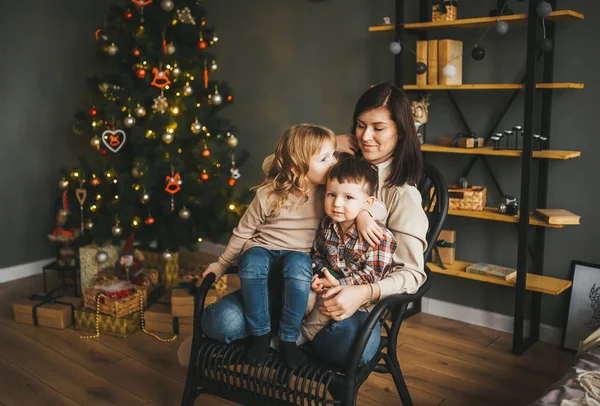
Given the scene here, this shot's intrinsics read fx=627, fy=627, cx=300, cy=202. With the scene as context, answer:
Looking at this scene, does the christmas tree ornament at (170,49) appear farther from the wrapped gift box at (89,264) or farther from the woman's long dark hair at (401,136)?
the woman's long dark hair at (401,136)

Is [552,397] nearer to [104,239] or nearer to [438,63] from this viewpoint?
[438,63]

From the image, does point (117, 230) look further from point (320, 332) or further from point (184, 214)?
point (320, 332)

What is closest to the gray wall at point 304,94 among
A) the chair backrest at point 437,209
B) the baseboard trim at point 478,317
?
the baseboard trim at point 478,317

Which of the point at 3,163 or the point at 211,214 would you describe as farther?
the point at 3,163

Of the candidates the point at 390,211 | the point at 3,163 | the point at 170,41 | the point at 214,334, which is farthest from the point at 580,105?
the point at 3,163

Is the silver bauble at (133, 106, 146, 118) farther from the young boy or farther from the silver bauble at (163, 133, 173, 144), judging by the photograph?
the young boy

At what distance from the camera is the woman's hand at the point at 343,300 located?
184 centimetres

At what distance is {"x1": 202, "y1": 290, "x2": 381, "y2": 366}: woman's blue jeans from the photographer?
73.4 inches

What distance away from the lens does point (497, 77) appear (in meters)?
3.26

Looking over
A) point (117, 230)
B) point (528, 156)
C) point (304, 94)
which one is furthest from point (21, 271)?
point (528, 156)

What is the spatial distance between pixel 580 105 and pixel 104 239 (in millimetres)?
2700

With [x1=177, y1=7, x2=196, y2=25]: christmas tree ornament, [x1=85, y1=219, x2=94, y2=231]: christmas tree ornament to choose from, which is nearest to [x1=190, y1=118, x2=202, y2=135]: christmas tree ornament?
[x1=177, y1=7, x2=196, y2=25]: christmas tree ornament

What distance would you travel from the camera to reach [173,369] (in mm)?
2949

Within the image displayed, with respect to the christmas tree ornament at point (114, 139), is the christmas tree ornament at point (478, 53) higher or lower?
higher
